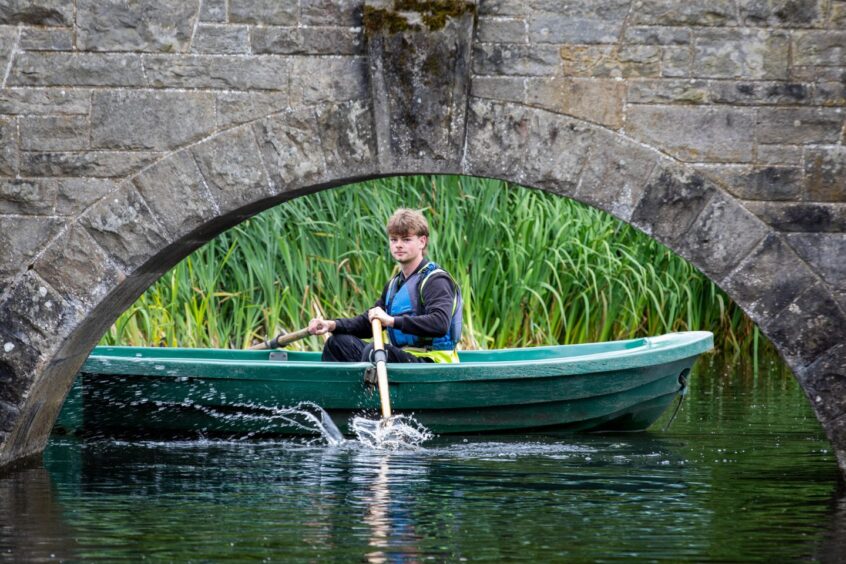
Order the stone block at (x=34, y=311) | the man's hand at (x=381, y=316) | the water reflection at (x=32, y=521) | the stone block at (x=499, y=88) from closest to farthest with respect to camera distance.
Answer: the water reflection at (x=32, y=521), the stone block at (x=499, y=88), the stone block at (x=34, y=311), the man's hand at (x=381, y=316)

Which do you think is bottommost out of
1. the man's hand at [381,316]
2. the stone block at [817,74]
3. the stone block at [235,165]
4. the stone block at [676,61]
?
the man's hand at [381,316]

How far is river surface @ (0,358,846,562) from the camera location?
5.10m

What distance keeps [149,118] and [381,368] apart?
211cm

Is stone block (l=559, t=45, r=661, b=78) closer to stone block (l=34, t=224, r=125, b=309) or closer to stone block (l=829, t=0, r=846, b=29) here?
stone block (l=829, t=0, r=846, b=29)

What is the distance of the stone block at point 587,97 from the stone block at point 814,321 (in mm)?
1045

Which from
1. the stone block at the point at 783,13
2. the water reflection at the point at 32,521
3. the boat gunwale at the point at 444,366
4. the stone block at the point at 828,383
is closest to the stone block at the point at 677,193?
the stone block at the point at 783,13

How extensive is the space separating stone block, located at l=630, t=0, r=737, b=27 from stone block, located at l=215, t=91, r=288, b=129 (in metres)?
1.55

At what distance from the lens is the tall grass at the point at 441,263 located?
34.7ft

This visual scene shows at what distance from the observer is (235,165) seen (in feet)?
21.4

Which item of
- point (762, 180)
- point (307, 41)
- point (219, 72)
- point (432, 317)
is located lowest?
point (432, 317)

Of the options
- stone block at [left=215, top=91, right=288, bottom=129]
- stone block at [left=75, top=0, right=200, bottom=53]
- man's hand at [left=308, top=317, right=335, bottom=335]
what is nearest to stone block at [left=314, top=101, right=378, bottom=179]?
stone block at [left=215, top=91, right=288, bottom=129]

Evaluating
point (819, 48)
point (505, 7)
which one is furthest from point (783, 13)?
point (505, 7)

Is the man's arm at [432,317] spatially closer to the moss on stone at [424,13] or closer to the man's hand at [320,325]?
the man's hand at [320,325]

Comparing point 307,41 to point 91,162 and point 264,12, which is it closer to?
point 264,12
